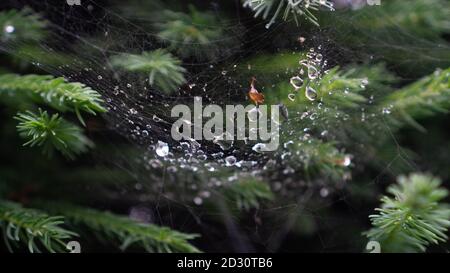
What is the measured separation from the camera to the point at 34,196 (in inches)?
36.4

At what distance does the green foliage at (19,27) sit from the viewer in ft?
2.68

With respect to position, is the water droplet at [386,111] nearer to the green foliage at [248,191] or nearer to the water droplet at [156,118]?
the green foliage at [248,191]

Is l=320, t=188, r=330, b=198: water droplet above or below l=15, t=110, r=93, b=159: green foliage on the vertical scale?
below

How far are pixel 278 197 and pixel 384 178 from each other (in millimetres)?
216

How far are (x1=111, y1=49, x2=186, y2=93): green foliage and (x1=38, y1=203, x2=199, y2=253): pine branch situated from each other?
24 centimetres

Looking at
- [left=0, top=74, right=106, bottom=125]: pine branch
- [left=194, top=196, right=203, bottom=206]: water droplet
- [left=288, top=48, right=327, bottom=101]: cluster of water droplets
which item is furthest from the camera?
[left=194, top=196, right=203, bottom=206]: water droplet

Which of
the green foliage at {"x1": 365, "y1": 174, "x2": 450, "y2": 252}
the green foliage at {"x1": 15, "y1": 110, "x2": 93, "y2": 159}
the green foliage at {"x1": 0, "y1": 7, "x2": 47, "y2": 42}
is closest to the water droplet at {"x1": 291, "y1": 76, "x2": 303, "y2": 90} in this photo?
the green foliage at {"x1": 365, "y1": 174, "x2": 450, "y2": 252}

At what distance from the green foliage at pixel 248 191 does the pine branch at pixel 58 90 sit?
0.96ft

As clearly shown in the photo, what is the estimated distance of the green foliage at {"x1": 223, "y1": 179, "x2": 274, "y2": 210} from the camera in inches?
33.4

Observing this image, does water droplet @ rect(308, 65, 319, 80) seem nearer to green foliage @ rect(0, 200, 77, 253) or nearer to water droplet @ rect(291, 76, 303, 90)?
water droplet @ rect(291, 76, 303, 90)

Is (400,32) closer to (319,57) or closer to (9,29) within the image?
(319,57)

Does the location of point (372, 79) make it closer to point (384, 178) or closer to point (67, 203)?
point (384, 178)

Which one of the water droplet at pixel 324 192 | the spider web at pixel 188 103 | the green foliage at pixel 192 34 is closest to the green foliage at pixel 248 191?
the spider web at pixel 188 103
